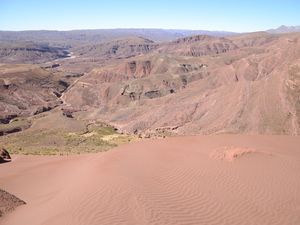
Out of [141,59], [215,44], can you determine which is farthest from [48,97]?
[215,44]

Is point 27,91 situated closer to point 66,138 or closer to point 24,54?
point 66,138

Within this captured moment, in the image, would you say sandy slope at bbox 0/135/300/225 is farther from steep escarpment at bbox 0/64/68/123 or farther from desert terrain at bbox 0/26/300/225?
steep escarpment at bbox 0/64/68/123

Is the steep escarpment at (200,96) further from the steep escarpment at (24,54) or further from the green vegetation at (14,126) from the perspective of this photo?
the steep escarpment at (24,54)

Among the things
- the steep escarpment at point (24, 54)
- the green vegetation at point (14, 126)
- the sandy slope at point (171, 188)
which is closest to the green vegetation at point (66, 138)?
the green vegetation at point (14, 126)

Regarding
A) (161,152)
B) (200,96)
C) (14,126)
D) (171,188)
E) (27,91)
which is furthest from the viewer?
(27,91)

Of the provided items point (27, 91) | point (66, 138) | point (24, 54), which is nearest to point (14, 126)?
point (66, 138)

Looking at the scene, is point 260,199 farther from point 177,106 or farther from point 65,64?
point 65,64

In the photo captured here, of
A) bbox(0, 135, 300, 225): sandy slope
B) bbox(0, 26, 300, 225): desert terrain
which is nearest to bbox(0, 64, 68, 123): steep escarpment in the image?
bbox(0, 26, 300, 225): desert terrain
